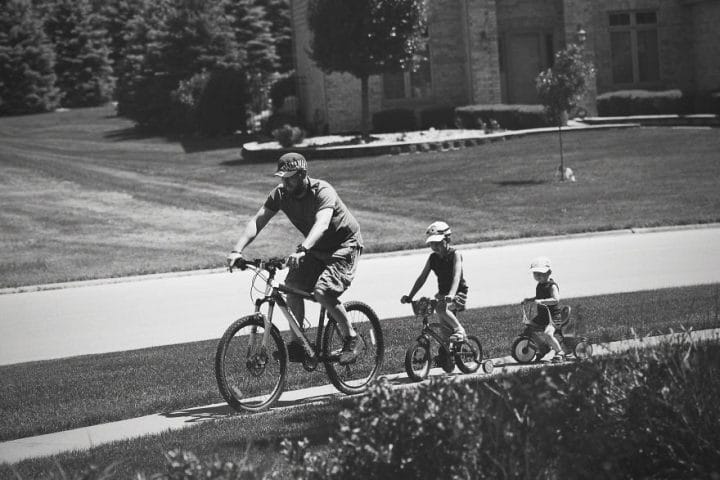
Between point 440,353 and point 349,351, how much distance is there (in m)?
0.85

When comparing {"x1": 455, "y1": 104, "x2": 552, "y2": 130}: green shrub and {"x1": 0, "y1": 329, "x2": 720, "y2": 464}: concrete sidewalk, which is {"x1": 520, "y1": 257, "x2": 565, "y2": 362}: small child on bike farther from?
{"x1": 455, "y1": 104, "x2": 552, "y2": 130}: green shrub

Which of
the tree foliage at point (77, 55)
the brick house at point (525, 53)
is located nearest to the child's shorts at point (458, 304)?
the brick house at point (525, 53)

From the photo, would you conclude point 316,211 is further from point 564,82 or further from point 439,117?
point 439,117

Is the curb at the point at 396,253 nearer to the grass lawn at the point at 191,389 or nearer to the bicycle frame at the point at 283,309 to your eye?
the grass lawn at the point at 191,389

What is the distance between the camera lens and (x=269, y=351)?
8.97 m

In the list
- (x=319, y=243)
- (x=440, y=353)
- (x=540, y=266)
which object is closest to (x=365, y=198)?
(x=540, y=266)

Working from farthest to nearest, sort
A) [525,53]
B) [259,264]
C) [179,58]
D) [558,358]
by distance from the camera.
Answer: [179,58]
[525,53]
[558,358]
[259,264]

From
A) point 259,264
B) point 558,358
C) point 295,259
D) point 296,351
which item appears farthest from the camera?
point 558,358

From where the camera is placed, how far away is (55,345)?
40.4 feet

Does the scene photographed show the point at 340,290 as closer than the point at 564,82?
Yes

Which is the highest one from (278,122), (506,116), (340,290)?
(278,122)

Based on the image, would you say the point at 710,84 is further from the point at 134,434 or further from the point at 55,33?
the point at 55,33

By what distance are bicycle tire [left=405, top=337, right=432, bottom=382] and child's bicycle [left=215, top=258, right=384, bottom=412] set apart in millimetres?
340

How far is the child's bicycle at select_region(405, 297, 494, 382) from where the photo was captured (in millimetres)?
9250
